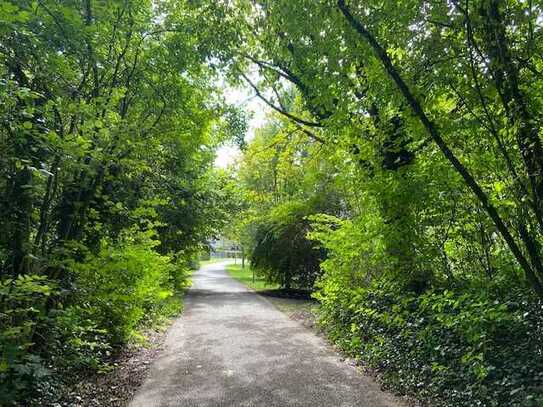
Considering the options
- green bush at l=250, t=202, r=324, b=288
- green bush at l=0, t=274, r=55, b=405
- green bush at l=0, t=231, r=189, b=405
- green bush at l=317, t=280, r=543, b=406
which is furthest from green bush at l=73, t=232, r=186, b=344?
green bush at l=250, t=202, r=324, b=288

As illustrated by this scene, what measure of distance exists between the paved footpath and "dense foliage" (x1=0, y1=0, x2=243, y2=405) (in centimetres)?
106

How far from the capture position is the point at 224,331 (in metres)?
9.59

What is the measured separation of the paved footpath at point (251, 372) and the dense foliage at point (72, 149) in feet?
3.47

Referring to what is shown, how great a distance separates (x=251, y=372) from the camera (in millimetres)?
6309

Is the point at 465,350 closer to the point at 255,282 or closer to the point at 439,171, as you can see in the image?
the point at 439,171

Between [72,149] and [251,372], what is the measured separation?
4.26 m

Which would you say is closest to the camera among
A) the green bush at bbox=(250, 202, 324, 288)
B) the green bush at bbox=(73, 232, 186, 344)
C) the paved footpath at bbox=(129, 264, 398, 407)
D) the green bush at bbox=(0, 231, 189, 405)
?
the green bush at bbox=(0, 231, 189, 405)

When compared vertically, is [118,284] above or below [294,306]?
above

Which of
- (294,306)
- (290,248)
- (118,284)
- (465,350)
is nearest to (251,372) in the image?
(118,284)

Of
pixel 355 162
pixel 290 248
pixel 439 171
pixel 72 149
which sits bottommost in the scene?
pixel 290 248

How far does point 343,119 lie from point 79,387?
4473mm

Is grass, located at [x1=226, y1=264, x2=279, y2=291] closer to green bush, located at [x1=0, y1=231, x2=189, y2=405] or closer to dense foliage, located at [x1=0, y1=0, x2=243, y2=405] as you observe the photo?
green bush, located at [x1=0, y1=231, x2=189, y2=405]

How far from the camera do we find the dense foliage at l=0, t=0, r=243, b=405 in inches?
138

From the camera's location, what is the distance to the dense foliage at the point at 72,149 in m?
3.51
